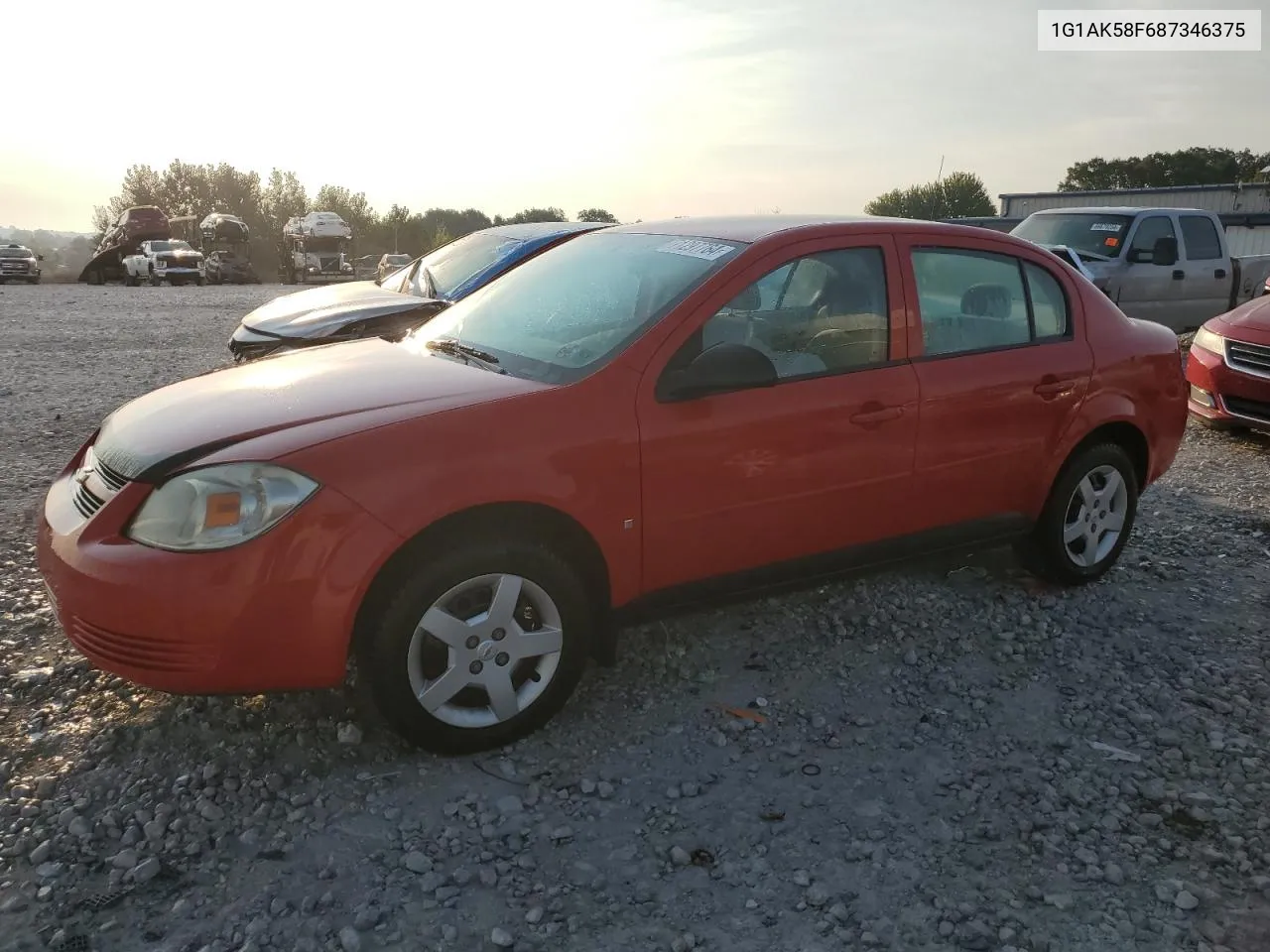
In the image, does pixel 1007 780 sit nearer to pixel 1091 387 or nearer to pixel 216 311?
pixel 1091 387

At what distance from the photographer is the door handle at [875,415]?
12.3ft

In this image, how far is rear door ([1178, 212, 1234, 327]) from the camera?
12750 mm

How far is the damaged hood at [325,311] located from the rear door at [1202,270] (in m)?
10.0

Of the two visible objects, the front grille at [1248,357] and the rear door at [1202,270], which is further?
the rear door at [1202,270]

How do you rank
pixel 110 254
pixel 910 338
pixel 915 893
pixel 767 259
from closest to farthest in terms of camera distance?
pixel 915 893, pixel 767 259, pixel 910 338, pixel 110 254

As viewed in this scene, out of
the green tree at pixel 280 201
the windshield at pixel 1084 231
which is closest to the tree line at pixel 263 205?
the green tree at pixel 280 201

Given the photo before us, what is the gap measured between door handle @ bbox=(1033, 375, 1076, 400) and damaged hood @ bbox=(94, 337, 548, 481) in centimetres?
224

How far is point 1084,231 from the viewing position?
12.6m

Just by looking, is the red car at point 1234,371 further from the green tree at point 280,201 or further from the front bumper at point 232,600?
the green tree at point 280,201

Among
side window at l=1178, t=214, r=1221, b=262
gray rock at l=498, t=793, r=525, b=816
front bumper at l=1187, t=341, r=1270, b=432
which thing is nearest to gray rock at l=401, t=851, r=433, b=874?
gray rock at l=498, t=793, r=525, b=816

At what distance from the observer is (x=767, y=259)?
3.68 meters

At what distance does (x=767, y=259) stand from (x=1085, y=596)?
2.27 meters

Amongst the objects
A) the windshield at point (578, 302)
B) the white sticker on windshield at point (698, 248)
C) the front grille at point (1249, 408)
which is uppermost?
the white sticker on windshield at point (698, 248)

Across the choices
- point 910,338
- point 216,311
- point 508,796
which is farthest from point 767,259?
point 216,311
